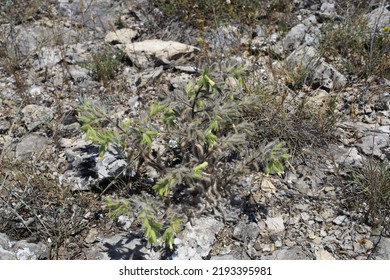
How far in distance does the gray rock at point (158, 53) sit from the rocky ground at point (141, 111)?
0.01 meters

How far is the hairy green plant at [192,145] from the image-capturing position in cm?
312

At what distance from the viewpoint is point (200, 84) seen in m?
3.17

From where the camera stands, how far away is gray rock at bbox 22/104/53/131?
436cm

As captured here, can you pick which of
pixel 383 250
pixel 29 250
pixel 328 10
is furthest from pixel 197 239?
pixel 328 10

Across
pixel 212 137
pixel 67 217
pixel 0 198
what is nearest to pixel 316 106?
pixel 212 137

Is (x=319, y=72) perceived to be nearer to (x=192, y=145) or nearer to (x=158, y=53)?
(x=158, y=53)

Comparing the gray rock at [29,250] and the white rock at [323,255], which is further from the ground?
the gray rock at [29,250]

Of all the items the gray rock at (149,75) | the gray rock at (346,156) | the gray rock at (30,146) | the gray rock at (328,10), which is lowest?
the gray rock at (346,156)

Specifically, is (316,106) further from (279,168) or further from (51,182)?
(51,182)

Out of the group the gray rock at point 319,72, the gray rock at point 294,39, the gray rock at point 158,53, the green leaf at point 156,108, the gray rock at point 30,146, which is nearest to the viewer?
the green leaf at point 156,108

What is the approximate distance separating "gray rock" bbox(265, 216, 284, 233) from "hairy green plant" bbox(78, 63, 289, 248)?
37 centimetres

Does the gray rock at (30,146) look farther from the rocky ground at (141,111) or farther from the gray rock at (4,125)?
the gray rock at (4,125)

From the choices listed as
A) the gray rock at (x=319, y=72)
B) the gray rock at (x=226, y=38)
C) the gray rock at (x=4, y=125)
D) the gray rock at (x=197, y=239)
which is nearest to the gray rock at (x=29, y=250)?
the gray rock at (x=197, y=239)

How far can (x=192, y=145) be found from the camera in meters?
3.54
